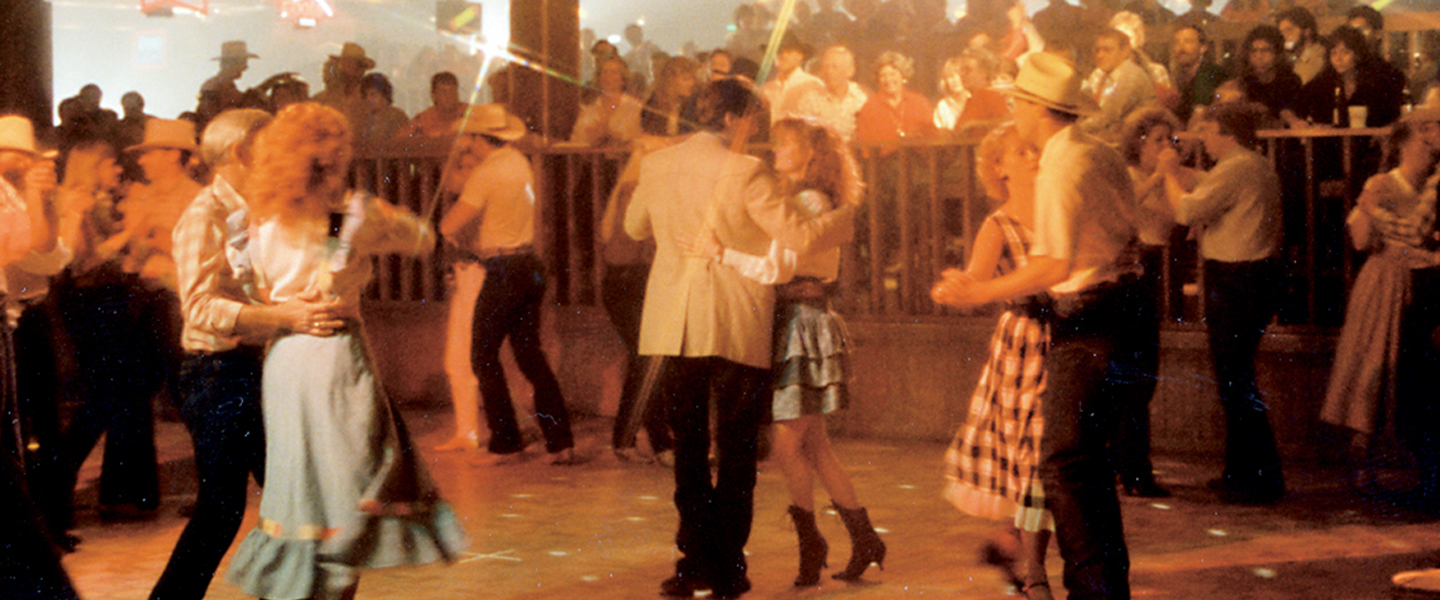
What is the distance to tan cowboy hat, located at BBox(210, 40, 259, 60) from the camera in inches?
529

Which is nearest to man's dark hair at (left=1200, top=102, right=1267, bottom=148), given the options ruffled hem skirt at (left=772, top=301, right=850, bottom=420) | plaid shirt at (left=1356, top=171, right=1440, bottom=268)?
plaid shirt at (left=1356, top=171, right=1440, bottom=268)

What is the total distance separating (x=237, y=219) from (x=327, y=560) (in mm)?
1016

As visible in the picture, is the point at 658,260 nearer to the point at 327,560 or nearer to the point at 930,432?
the point at 327,560

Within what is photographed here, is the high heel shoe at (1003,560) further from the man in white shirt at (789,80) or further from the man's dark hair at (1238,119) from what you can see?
the man in white shirt at (789,80)

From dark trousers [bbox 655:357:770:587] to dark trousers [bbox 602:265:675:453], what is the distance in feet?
Answer: 9.63

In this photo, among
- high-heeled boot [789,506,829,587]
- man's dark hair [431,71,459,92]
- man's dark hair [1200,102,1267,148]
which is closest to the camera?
high-heeled boot [789,506,829,587]

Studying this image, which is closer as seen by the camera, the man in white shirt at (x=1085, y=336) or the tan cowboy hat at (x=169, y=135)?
the man in white shirt at (x=1085, y=336)

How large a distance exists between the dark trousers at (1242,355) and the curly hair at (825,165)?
276 centimetres

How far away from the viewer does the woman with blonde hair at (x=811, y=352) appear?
18.1ft

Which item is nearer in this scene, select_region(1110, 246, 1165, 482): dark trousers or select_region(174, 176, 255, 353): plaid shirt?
select_region(174, 176, 255, 353): plaid shirt

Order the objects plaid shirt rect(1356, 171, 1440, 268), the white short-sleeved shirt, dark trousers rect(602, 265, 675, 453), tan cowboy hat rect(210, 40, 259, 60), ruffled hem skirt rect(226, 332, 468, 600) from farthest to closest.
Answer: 1. tan cowboy hat rect(210, 40, 259, 60)
2. dark trousers rect(602, 265, 675, 453)
3. plaid shirt rect(1356, 171, 1440, 268)
4. the white short-sleeved shirt
5. ruffled hem skirt rect(226, 332, 468, 600)

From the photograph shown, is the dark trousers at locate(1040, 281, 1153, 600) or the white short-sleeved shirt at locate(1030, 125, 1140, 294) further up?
the white short-sleeved shirt at locate(1030, 125, 1140, 294)

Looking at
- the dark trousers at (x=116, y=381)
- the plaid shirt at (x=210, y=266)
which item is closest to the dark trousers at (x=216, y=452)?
the plaid shirt at (x=210, y=266)

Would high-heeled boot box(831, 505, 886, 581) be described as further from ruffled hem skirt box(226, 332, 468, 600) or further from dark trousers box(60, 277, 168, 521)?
dark trousers box(60, 277, 168, 521)
